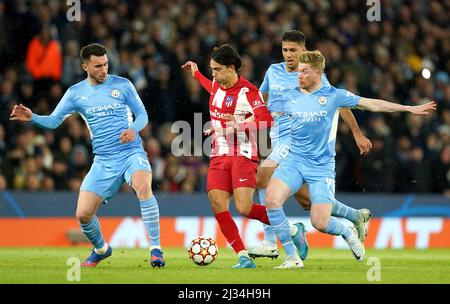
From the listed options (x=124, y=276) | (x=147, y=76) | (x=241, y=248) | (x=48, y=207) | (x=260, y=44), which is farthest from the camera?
(x=260, y=44)

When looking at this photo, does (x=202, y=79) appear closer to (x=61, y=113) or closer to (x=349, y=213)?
(x=61, y=113)

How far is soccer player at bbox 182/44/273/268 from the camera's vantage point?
10.7m

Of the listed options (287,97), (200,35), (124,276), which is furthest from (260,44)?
(124,276)

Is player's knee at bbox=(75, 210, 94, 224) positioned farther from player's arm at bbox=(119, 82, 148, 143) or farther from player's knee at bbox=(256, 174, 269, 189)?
player's knee at bbox=(256, 174, 269, 189)

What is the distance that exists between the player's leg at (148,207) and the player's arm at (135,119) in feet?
1.39

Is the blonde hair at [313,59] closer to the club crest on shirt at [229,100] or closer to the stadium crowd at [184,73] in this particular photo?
the club crest on shirt at [229,100]

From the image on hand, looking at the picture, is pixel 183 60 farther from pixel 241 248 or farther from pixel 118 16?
pixel 241 248

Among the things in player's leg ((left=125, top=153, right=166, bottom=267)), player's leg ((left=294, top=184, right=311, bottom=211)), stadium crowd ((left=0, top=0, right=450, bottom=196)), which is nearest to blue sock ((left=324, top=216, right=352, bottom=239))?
player's leg ((left=294, top=184, right=311, bottom=211))

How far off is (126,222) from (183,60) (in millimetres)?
3123

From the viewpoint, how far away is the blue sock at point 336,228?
10.8 meters

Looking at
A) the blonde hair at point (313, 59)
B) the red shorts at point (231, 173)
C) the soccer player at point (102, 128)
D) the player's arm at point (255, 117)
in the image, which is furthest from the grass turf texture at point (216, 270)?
the blonde hair at point (313, 59)

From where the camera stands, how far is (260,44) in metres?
18.7

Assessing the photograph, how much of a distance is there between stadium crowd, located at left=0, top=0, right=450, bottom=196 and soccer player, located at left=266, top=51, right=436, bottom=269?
638cm

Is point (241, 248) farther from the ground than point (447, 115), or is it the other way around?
point (447, 115)
